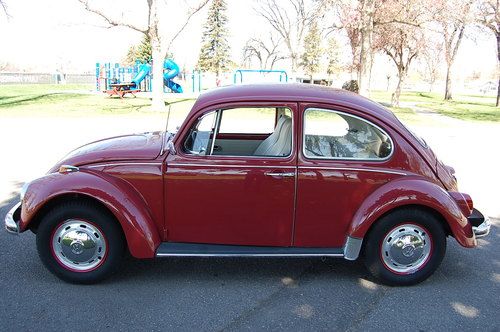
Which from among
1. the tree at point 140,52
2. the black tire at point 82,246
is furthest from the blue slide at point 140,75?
the black tire at point 82,246

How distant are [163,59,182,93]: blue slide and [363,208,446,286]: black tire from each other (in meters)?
30.3

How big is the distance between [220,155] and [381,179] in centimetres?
137

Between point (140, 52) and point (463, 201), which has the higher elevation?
point (140, 52)

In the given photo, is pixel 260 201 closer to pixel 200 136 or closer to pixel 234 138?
pixel 200 136

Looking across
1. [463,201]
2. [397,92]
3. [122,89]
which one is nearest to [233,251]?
[463,201]

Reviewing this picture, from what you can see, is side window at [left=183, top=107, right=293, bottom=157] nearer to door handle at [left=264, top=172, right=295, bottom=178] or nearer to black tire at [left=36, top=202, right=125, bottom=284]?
door handle at [left=264, top=172, right=295, bottom=178]

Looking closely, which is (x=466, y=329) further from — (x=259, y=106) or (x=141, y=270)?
(x=141, y=270)

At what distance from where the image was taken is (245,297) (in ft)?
11.5

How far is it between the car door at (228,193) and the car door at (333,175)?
0.10 m

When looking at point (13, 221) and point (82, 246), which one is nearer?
point (82, 246)

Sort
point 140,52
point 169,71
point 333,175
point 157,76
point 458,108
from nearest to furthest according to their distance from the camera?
point 333,175 → point 157,76 → point 458,108 → point 169,71 → point 140,52

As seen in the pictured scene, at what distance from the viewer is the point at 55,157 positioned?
28.8 ft

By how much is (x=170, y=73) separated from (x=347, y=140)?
3004 centimetres

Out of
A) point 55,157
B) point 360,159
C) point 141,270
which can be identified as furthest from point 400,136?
point 55,157
